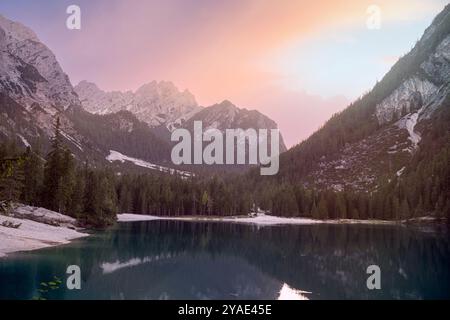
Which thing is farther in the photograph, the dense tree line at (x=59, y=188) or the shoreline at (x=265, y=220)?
the shoreline at (x=265, y=220)

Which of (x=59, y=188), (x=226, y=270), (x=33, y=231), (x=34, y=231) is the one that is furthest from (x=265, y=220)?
(x=226, y=270)

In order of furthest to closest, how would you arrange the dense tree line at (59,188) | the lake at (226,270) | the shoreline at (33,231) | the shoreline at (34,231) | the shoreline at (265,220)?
the shoreline at (265,220) → the dense tree line at (59,188) → the shoreline at (34,231) → the shoreline at (33,231) → the lake at (226,270)

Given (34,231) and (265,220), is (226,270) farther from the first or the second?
(265,220)

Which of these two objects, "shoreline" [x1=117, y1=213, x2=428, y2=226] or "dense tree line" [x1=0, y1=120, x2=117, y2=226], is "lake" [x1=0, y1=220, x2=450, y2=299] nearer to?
"dense tree line" [x1=0, y1=120, x2=117, y2=226]

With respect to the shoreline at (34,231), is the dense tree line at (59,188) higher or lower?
higher

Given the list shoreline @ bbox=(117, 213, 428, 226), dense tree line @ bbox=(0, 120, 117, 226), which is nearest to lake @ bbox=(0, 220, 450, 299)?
dense tree line @ bbox=(0, 120, 117, 226)

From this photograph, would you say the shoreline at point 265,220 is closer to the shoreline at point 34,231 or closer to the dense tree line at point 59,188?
the dense tree line at point 59,188

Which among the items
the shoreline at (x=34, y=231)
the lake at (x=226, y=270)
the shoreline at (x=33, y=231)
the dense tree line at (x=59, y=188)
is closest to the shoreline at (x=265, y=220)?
the dense tree line at (x=59, y=188)

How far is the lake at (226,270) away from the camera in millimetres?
34031

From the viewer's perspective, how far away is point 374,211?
538 ft

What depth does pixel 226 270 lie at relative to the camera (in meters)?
48.6

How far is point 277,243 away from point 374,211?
9730cm

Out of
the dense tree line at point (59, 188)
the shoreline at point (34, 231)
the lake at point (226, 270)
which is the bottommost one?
the lake at point (226, 270)
